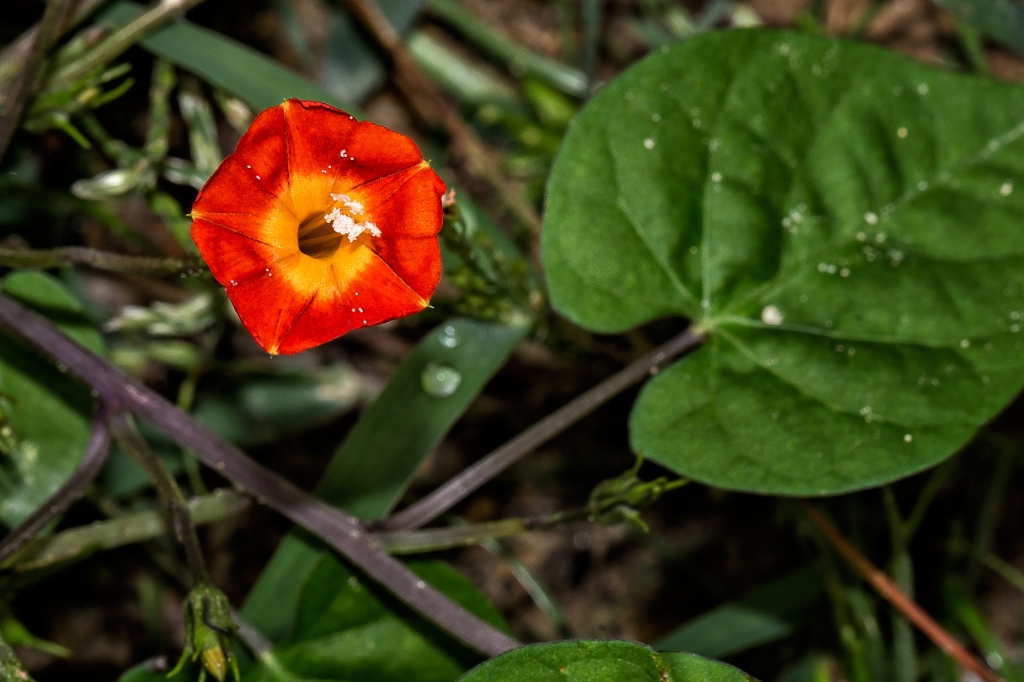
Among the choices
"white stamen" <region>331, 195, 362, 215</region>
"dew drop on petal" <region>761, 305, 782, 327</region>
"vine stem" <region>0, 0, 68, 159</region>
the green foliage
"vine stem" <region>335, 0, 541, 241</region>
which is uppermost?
"vine stem" <region>0, 0, 68, 159</region>

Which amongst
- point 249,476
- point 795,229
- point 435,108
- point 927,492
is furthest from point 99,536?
point 927,492

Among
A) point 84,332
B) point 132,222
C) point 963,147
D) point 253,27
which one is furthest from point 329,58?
point 963,147

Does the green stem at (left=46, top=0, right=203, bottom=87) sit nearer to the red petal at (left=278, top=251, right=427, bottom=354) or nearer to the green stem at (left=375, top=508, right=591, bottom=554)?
the red petal at (left=278, top=251, right=427, bottom=354)

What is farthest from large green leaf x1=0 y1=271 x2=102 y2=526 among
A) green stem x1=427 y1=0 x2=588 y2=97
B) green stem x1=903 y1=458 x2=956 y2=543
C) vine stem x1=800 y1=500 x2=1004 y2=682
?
green stem x1=903 y1=458 x2=956 y2=543

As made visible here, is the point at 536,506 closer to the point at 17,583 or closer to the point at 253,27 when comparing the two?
the point at 17,583

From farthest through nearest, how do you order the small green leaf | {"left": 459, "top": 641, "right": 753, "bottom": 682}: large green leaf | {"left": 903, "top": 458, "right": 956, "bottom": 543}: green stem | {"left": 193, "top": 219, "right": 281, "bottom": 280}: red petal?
{"left": 903, "top": 458, "right": 956, "bottom": 543}: green stem → the small green leaf → {"left": 459, "top": 641, "right": 753, "bottom": 682}: large green leaf → {"left": 193, "top": 219, "right": 281, "bottom": 280}: red petal

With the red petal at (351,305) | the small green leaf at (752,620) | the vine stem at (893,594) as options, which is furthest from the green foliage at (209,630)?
the vine stem at (893,594)

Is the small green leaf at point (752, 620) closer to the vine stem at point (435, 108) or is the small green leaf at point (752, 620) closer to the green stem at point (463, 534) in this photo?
the green stem at point (463, 534)
